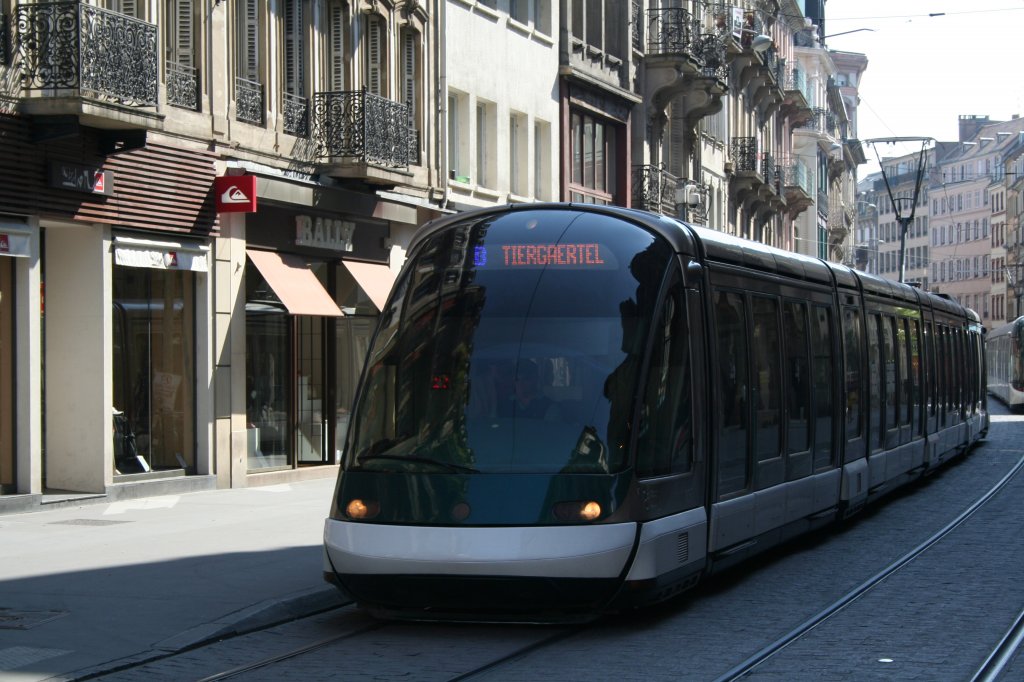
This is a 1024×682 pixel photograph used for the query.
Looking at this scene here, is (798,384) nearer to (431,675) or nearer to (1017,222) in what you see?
(431,675)

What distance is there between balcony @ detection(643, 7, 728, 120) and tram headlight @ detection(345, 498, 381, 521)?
98.8 ft

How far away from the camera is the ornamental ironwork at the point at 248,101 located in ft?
71.3

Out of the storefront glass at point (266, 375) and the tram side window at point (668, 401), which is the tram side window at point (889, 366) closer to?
the storefront glass at point (266, 375)

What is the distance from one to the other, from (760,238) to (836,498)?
4417cm

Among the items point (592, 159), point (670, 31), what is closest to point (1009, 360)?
point (670, 31)

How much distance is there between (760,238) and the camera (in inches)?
2327

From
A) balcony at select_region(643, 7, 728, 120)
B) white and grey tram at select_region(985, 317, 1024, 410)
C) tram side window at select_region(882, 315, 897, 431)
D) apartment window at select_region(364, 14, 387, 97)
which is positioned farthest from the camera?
white and grey tram at select_region(985, 317, 1024, 410)

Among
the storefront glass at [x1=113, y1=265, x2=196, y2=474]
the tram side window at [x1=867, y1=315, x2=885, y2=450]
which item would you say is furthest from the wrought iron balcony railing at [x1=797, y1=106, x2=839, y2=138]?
the tram side window at [x1=867, y1=315, x2=885, y2=450]

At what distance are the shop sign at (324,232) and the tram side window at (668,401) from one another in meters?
12.9

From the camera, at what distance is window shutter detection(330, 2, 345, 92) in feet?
79.8

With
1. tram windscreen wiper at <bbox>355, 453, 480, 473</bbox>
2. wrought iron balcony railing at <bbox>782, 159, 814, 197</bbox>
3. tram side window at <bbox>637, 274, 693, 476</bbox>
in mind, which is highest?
wrought iron balcony railing at <bbox>782, 159, 814, 197</bbox>

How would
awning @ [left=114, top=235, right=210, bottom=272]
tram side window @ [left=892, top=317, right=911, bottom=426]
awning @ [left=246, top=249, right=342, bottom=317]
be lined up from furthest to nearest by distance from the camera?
awning @ [left=246, top=249, right=342, bottom=317], tram side window @ [left=892, top=317, right=911, bottom=426], awning @ [left=114, top=235, right=210, bottom=272]

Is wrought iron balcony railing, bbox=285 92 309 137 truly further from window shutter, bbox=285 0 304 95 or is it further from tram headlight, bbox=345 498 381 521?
tram headlight, bbox=345 498 381 521

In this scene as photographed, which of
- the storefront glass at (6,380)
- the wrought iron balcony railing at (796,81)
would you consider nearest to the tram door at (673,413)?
the storefront glass at (6,380)
